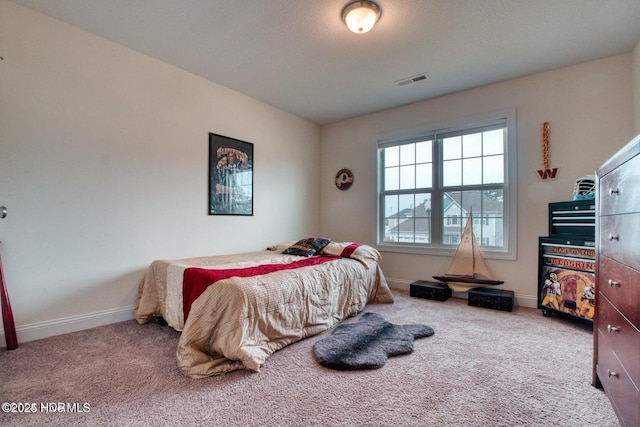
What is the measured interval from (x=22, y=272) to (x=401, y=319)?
10.2 feet

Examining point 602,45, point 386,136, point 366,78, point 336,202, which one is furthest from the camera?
point 336,202

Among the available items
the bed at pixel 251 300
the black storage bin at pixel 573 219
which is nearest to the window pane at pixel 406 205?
the bed at pixel 251 300

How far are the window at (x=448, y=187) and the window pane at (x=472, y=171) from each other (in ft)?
0.03

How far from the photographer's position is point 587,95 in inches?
111

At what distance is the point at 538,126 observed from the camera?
3049 millimetres

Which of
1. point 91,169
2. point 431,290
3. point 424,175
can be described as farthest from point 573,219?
point 91,169

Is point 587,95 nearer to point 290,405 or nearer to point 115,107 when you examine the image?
point 290,405

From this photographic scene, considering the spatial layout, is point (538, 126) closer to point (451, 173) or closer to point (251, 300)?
point (451, 173)

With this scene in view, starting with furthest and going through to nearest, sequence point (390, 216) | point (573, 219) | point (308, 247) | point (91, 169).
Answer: point (390, 216)
point (308, 247)
point (573, 219)
point (91, 169)

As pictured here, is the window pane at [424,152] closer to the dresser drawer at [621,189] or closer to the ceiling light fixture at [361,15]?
the ceiling light fixture at [361,15]

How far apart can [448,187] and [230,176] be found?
2.76 m

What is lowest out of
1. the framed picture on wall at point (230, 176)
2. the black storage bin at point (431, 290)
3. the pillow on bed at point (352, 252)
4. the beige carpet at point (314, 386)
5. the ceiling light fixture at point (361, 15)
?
the beige carpet at point (314, 386)

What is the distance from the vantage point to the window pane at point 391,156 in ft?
13.4

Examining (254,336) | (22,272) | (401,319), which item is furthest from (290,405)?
(22,272)
